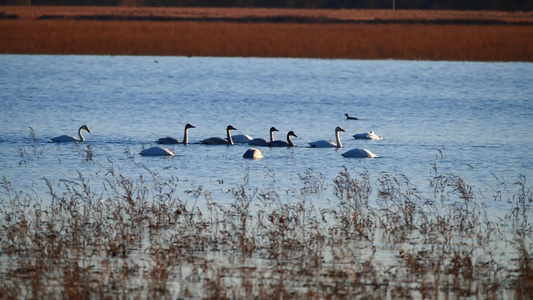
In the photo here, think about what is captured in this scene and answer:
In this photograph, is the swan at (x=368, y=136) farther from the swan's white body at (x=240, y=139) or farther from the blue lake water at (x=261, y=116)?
the swan's white body at (x=240, y=139)

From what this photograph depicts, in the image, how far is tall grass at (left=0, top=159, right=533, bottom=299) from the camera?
22.8ft

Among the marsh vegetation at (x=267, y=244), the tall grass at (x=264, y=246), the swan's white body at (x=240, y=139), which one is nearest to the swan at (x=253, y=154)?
the swan's white body at (x=240, y=139)

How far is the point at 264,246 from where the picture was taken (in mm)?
8359

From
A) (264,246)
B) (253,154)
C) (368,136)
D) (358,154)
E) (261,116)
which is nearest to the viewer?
(264,246)

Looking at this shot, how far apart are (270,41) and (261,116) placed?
20249 mm

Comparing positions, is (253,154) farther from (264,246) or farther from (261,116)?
(261,116)

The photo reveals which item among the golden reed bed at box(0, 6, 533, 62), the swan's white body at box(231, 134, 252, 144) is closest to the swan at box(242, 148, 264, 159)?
the swan's white body at box(231, 134, 252, 144)

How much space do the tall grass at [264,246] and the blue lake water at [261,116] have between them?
1.25m

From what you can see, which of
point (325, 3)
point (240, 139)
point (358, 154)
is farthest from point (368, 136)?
point (325, 3)

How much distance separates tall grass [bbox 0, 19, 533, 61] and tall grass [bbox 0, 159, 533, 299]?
91.5 ft

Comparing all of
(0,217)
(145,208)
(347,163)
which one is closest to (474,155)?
(347,163)

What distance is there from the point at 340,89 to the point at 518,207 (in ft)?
69.3

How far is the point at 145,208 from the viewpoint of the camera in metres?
9.73

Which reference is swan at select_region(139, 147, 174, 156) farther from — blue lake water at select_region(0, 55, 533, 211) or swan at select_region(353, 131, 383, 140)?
swan at select_region(353, 131, 383, 140)
